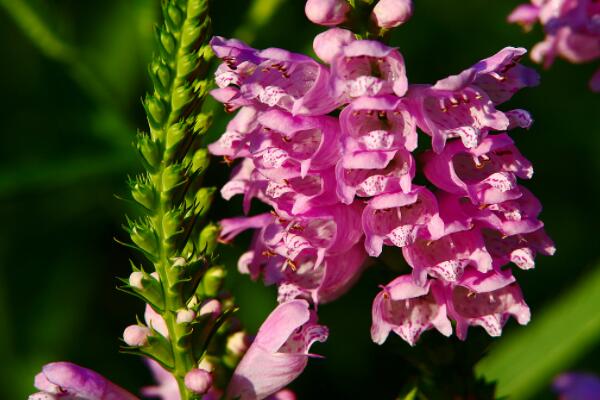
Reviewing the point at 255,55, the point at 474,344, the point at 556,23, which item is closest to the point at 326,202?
the point at 255,55

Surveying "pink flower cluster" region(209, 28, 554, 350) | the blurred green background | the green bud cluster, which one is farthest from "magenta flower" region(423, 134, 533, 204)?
the blurred green background

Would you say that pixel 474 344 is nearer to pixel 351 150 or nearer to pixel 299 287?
pixel 299 287

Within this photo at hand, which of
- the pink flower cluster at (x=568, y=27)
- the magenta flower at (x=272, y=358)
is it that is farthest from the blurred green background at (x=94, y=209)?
the magenta flower at (x=272, y=358)

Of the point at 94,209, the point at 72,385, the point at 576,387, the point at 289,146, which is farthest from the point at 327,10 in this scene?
the point at 94,209

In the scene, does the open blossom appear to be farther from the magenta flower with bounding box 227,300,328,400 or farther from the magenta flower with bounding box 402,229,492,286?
the magenta flower with bounding box 227,300,328,400

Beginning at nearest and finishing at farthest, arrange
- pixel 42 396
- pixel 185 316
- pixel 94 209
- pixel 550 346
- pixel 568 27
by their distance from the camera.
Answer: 1. pixel 185 316
2. pixel 42 396
3. pixel 568 27
4. pixel 550 346
5. pixel 94 209

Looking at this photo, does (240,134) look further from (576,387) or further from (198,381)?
(576,387)
